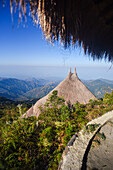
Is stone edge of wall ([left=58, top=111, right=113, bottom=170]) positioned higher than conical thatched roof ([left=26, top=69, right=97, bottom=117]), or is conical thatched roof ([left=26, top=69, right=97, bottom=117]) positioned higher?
conical thatched roof ([left=26, top=69, right=97, bottom=117])

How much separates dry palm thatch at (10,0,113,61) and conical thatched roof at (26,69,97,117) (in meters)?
6.52

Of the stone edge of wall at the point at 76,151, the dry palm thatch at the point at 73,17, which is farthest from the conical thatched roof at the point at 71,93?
the dry palm thatch at the point at 73,17

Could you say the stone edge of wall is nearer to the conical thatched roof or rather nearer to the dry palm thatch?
the dry palm thatch

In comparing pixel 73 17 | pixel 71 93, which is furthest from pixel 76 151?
pixel 71 93

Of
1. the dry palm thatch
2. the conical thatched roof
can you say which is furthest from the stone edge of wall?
the conical thatched roof

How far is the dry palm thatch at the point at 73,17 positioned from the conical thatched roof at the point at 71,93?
6.52m

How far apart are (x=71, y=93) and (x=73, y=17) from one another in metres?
7.50

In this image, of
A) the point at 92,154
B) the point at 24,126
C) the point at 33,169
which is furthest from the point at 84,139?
the point at 24,126

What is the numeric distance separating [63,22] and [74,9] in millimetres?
314

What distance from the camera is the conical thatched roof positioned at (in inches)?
313

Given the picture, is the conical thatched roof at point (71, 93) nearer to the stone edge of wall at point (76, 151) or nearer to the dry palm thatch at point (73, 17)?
the stone edge of wall at point (76, 151)

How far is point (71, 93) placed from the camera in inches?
335

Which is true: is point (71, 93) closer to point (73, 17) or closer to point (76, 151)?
point (76, 151)

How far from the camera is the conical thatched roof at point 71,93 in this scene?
26.1 ft
